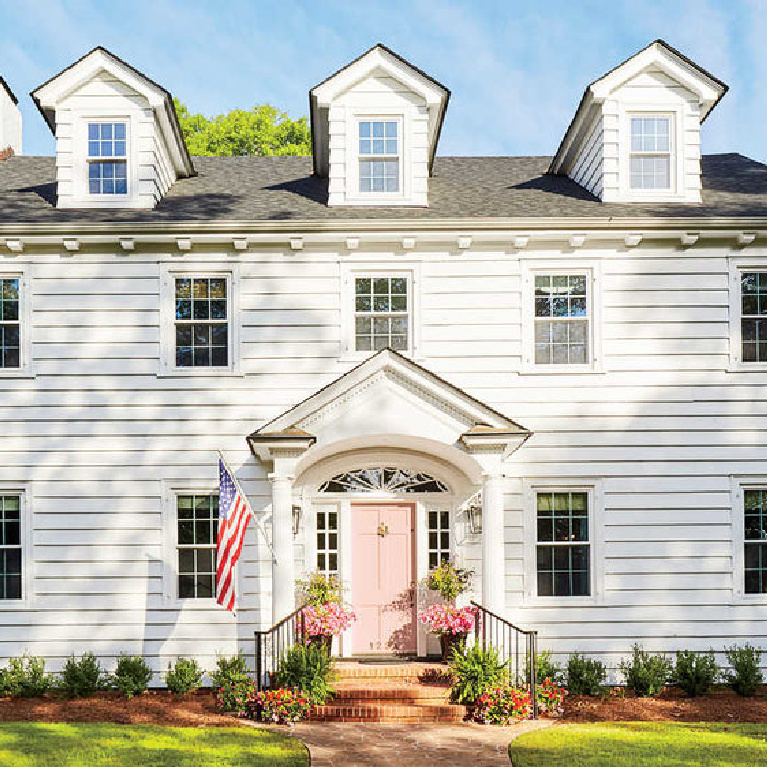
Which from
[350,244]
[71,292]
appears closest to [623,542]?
[350,244]

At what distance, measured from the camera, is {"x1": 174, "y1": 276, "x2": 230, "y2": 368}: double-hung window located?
12.8m

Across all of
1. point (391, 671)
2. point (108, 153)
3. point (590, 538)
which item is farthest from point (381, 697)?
point (108, 153)

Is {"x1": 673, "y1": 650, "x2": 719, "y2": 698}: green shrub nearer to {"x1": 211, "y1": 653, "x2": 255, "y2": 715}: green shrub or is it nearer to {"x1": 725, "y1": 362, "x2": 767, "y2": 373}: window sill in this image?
{"x1": 725, "y1": 362, "x2": 767, "y2": 373}: window sill

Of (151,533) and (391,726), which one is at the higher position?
(151,533)

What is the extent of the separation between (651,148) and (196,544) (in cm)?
936

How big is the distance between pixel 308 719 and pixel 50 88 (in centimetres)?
1009

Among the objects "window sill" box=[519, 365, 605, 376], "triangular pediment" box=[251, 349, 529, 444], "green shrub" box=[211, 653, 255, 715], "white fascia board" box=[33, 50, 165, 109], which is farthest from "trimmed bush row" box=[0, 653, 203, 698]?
"white fascia board" box=[33, 50, 165, 109]

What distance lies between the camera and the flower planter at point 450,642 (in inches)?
458

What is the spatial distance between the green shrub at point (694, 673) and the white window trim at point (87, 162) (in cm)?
1055

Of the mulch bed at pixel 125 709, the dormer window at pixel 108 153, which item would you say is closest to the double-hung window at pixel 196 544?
the mulch bed at pixel 125 709

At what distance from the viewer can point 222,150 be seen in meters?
27.8

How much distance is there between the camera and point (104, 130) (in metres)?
13.5

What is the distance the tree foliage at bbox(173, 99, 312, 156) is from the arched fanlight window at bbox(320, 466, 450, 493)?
55.2 feet

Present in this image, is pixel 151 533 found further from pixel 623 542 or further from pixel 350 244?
pixel 623 542
